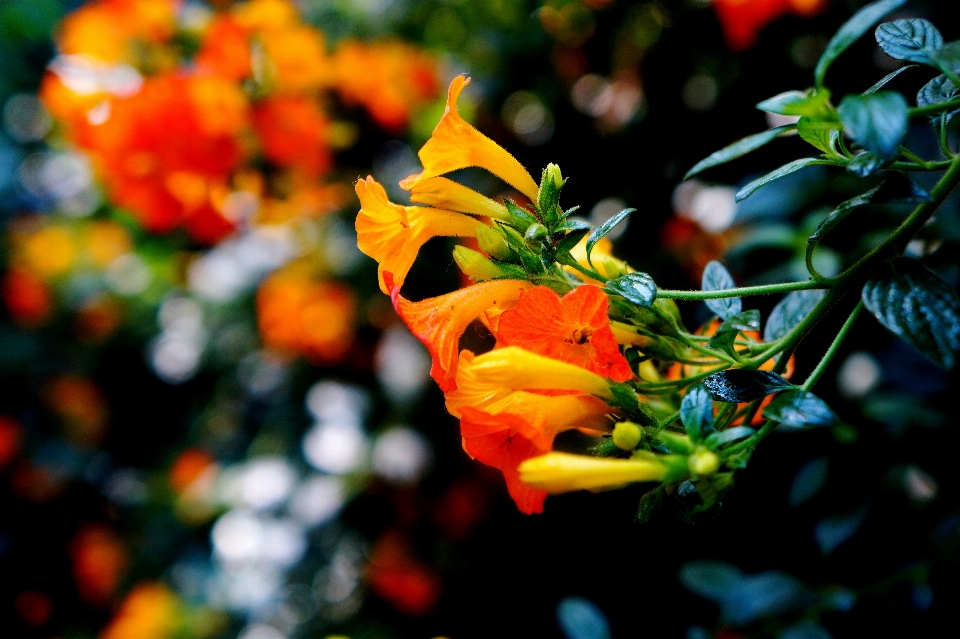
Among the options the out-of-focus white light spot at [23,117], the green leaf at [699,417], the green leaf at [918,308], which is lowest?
the out-of-focus white light spot at [23,117]

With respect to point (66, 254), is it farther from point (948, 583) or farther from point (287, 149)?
point (948, 583)

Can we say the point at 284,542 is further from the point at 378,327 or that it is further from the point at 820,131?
the point at 820,131

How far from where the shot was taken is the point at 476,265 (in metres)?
0.51

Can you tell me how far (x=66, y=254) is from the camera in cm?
189

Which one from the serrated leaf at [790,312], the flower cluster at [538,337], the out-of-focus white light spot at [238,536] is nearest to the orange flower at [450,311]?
the flower cluster at [538,337]

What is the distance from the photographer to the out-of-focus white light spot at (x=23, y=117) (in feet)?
6.95

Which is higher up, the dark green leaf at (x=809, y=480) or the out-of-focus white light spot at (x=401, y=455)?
the dark green leaf at (x=809, y=480)

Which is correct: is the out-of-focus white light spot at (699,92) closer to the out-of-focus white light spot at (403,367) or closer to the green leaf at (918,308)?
the out-of-focus white light spot at (403,367)

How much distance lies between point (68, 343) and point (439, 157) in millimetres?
1934

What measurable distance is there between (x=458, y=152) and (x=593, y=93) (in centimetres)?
91

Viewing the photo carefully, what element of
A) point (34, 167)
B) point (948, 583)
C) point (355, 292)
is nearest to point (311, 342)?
point (355, 292)

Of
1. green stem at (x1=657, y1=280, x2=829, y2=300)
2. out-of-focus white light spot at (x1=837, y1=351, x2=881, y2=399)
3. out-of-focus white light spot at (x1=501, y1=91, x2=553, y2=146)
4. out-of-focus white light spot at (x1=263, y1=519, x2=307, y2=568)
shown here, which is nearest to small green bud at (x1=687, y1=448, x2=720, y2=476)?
green stem at (x1=657, y1=280, x2=829, y2=300)

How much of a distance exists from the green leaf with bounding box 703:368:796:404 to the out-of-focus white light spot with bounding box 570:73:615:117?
0.98 m

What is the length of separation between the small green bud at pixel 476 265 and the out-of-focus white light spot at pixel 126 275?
1.60m
